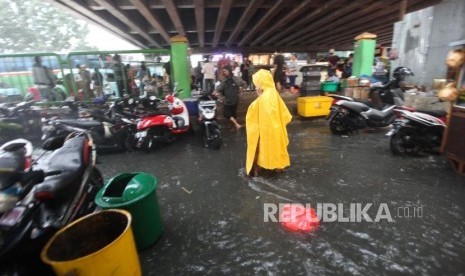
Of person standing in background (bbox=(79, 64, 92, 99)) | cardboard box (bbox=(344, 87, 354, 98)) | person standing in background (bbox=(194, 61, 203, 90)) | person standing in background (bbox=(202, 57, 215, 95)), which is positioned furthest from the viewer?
person standing in background (bbox=(194, 61, 203, 90))

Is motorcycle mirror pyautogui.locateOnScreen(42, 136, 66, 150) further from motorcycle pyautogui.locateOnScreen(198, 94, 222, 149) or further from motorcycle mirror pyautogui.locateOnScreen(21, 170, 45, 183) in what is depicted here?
motorcycle pyautogui.locateOnScreen(198, 94, 222, 149)

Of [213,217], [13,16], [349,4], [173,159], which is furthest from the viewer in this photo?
[13,16]

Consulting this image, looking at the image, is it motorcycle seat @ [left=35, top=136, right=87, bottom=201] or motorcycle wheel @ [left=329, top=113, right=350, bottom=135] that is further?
motorcycle wheel @ [left=329, top=113, right=350, bottom=135]

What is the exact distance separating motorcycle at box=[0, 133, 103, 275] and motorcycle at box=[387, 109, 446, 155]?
5278 millimetres

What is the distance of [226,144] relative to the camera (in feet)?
20.3

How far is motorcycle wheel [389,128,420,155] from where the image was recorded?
4977mm

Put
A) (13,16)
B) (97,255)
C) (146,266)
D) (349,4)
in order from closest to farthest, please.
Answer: (97,255), (146,266), (349,4), (13,16)

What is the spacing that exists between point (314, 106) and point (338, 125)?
5.71ft

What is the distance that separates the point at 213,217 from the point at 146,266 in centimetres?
99

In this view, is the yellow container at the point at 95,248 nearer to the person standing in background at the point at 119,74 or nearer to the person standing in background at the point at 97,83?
the person standing in background at the point at 119,74

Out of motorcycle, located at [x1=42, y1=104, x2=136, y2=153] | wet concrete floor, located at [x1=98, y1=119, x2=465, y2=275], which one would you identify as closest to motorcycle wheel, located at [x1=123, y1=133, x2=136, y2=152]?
motorcycle, located at [x1=42, y1=104, x2=136, y2=153]

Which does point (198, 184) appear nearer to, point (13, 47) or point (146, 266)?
point (146, 266)

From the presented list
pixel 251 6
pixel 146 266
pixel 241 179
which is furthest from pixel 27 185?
pixel 251 6

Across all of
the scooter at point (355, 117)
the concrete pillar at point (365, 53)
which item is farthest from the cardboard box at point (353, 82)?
the scooter at point (355, 117)
